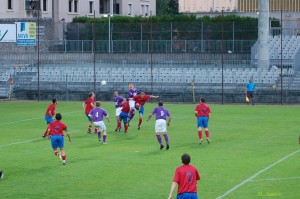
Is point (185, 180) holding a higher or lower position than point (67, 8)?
lower

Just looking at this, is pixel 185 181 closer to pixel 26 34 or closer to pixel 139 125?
pixel 139 125

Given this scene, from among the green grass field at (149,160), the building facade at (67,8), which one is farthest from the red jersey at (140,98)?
the building facade at (67,8)

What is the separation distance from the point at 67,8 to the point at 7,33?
18.8 metres

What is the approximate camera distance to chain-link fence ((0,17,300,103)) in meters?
61.1

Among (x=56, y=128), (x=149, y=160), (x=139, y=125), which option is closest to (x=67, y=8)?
(x=139, y=125)

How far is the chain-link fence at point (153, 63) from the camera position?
61.1 metres

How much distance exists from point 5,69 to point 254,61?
20607 millimetres

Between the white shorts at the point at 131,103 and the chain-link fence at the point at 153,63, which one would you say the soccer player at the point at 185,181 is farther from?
the chain-link fence at the point at 153,63

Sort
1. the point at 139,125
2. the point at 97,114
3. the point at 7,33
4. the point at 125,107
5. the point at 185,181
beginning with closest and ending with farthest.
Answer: the point at 185,181
the point at 97,114
the point at 125,107
the point at 139,125
the point at 7,33

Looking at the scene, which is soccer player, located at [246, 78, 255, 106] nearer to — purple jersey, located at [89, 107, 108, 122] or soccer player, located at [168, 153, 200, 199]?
purple jersey, located at [89, 107, 108, 122]

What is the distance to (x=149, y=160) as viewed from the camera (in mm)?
29344

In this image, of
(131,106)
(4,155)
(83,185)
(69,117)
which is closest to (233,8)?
(69,117)

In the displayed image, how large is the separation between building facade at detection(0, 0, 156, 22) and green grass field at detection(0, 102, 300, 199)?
1280 inches

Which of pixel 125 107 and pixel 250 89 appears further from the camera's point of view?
pixel 250 89
